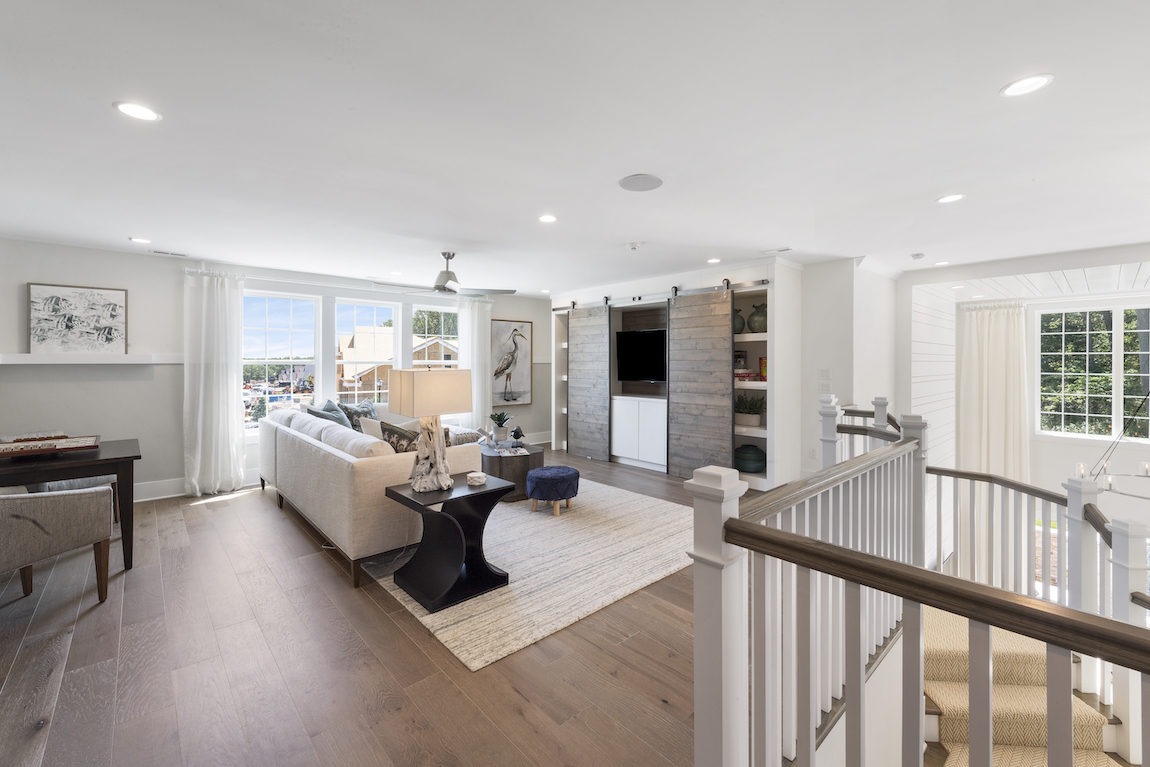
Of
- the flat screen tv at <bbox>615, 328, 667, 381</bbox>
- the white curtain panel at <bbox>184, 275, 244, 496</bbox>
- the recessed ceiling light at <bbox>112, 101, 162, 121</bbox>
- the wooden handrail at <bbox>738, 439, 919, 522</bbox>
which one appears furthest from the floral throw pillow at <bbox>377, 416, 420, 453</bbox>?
the flat screen tv at <bbox>615, 328, 667, 381</bbox>

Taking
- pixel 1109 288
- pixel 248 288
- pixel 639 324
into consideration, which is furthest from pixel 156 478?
pixel 1109 288

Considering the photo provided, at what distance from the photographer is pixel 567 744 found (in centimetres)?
174

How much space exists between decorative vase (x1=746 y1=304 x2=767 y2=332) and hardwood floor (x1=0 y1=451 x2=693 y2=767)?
9.90 feet

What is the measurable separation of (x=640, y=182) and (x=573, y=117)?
785mm

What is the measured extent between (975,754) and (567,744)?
1273 mm

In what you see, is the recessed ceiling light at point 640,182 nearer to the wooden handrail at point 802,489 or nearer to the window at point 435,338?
the wooden handrail at point 802,489

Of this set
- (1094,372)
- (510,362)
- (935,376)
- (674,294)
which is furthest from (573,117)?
(1094,372)

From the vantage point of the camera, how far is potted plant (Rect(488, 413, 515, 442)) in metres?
5.38

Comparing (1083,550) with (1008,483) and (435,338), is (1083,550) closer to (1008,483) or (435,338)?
(1008,483)

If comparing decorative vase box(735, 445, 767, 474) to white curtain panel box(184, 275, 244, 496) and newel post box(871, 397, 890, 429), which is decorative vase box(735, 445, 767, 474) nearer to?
newel post box(871, 397, 890, 429)

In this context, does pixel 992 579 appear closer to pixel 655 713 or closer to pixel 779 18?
pixel 655 713

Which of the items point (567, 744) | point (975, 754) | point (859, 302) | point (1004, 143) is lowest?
point (567, 744)

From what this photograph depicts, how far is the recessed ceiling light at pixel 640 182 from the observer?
2600mm

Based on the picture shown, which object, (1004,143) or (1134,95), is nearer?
(1134,95)
